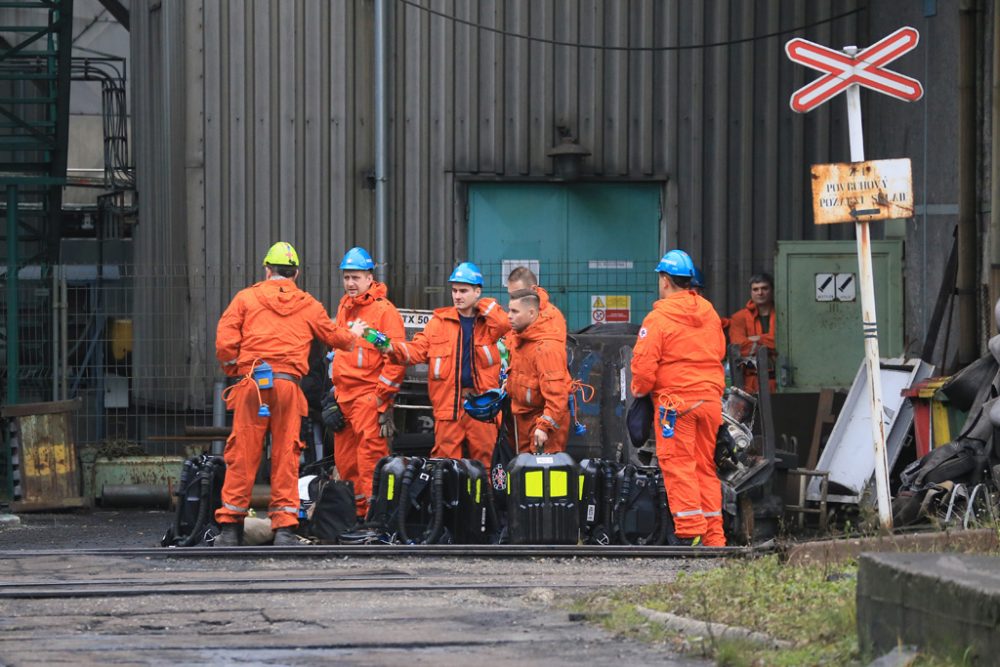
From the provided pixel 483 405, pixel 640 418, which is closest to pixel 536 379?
pixel 483 405

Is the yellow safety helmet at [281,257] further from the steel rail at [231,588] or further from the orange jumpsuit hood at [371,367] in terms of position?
the steel rail at [231,588]

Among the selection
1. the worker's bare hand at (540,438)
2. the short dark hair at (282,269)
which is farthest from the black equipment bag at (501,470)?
the short dark hair at (282,269)

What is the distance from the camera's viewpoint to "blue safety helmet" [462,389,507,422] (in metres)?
11.4

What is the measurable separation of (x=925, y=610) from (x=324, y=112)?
11.1 metres

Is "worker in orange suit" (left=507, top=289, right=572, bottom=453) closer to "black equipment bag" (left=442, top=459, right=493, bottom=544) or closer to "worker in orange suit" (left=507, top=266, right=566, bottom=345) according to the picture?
"worker in orange suit" (left=507, top=266, right=566, bottom=345)

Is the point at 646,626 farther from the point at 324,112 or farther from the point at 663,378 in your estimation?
the point at 324,112

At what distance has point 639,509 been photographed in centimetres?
1054

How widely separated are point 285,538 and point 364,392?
1.79 m

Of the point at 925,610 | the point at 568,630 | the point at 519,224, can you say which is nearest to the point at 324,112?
the point at 519,224

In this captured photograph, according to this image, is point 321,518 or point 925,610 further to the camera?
point 321,518

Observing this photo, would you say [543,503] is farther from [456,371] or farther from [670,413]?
[456,371]

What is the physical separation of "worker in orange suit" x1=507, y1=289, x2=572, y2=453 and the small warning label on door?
164 inches

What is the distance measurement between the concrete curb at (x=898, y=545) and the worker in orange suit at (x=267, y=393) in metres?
3.79

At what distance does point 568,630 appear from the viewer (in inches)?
264
